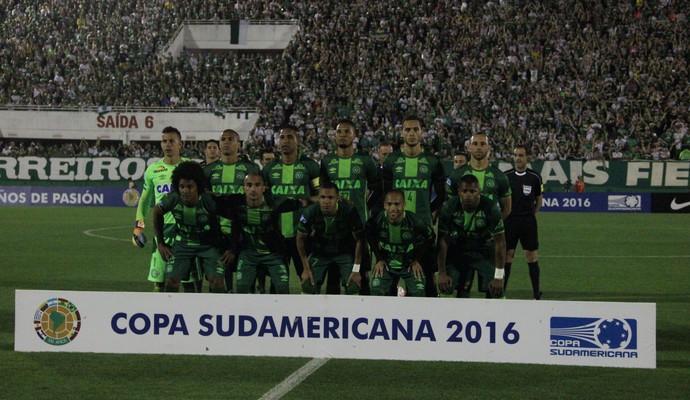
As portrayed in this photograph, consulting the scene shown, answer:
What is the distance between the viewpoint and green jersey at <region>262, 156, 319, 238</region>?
9969 millimetres

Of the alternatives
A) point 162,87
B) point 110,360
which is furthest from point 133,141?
point 110,360

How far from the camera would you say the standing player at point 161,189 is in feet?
33.7

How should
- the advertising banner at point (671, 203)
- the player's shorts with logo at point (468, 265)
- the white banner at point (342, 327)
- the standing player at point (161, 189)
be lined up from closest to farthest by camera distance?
the white banner at point (342, 327), the player's shorts with logo at point (468, 265), the standing player at point (161, 189), the advertising banner at point (671, 203)

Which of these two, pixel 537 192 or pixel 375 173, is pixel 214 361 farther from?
pixel 537 192

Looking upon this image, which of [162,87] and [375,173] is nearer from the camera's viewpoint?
[375,173]

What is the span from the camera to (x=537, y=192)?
12.1 m

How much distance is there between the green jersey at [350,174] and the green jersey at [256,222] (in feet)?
2.76

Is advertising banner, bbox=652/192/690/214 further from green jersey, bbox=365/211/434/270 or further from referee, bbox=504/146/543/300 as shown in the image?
green jersey, bbox=365/211/434/270

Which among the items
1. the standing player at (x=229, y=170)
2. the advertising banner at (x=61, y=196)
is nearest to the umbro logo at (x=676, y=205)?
the advertising banner at (x=61, y=196)

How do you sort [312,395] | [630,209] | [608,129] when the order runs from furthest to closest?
[608,129] → [630,209] → [312,395]

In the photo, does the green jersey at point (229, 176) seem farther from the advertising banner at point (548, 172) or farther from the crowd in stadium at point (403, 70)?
the crowd in stadium at point (403, 70)

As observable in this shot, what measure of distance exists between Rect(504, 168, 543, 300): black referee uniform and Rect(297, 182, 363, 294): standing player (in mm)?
3152

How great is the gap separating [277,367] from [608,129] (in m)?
29.7

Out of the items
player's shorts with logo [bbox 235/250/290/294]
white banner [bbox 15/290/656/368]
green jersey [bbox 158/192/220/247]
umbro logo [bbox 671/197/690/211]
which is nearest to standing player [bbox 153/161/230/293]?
green jersey [bbox 158/192/220/247]
